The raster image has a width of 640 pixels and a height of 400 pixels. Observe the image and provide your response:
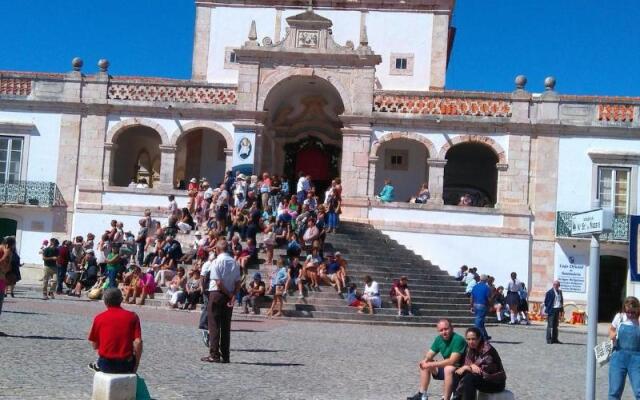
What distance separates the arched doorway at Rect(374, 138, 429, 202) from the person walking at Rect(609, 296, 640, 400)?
797 inches

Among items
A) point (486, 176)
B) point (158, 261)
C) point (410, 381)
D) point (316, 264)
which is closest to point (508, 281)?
point (486, 176)

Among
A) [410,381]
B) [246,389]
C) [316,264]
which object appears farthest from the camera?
[316,264]

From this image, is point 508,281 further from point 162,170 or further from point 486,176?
point 162,170

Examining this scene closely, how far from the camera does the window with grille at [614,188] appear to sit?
2639 cm

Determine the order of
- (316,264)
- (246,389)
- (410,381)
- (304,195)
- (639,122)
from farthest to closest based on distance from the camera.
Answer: (639,122) → (304,195) → (316,264) → (410,381) → (246,389)

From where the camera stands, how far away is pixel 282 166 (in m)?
30.5

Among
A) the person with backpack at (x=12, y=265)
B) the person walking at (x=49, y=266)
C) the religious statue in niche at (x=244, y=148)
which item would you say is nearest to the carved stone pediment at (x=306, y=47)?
the religious statue in niche at (x=244, y=148)

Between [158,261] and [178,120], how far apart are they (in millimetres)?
7403

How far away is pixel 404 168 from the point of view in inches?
1156

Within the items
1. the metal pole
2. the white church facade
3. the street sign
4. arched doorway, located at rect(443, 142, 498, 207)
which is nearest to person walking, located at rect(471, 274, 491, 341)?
the street sign

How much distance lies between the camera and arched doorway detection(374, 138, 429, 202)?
29.2 m

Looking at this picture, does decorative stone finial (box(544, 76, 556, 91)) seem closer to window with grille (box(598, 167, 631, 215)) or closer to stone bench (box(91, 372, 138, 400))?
window with grille (box(598, 167, 631, 215))

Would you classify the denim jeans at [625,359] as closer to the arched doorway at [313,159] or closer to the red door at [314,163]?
the arched doorway at [313,159]

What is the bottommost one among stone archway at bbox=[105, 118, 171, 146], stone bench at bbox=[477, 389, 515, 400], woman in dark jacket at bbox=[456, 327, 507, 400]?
stone bench at bbox=[477, 389, 515, 400]
